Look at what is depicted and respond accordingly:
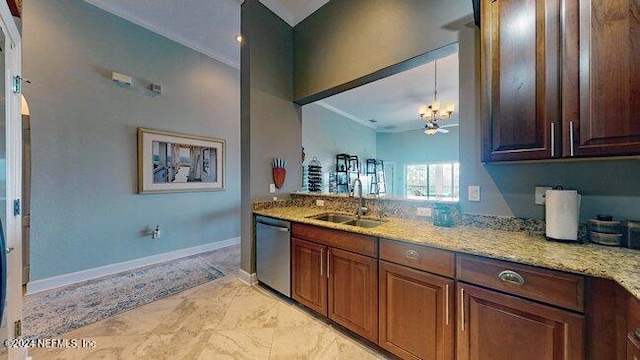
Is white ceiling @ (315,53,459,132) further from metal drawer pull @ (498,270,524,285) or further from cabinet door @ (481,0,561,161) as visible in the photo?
metal drawer pull @ (498,270,524,285)

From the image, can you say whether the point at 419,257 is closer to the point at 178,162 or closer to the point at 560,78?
the point at 560,78

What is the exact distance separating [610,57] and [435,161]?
25.1 feet

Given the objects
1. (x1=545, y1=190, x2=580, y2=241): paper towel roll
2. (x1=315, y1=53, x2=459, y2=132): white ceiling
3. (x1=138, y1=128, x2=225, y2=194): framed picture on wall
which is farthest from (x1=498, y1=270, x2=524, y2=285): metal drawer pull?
(x1=138, y1=128, x2=225, y2=194): framed picture on wall

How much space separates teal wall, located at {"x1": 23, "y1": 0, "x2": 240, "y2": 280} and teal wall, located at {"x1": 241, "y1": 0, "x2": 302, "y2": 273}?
1530mm

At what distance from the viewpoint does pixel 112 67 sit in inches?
120

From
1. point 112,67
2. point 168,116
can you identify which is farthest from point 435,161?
point 112,67

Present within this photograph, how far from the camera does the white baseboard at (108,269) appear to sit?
2.55 metres

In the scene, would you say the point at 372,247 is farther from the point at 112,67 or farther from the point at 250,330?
the point at 112,67

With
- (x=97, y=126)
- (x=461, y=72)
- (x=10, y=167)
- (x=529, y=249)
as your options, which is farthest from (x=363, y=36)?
(x=97, y=126)

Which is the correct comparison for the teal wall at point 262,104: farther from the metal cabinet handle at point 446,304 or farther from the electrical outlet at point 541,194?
the electrical outlet at point 541,194

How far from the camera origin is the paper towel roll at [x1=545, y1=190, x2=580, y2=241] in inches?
51.0

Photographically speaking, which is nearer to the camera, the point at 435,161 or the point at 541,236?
the point at 541,236

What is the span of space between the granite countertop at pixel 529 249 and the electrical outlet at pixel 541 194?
220 millimetres

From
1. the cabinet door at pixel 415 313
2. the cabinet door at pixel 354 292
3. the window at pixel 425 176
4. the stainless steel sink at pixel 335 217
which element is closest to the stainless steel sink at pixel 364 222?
Answer: the stainless steel sink at pixel 335 217
